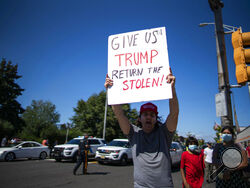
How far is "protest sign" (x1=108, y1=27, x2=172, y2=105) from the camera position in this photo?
234cm

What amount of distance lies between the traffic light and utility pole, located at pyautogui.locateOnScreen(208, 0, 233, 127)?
1.41 metres

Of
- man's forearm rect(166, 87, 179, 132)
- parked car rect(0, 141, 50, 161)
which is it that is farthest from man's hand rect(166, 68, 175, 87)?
parked car rect(0, 141, 50, 161)

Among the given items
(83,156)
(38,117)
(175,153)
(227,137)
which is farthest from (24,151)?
(38,117)

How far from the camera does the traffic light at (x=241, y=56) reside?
3.40m

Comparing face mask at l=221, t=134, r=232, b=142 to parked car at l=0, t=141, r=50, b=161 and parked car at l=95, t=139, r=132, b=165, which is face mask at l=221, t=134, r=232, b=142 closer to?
parked car at l=95, t=139, r=132, b=165

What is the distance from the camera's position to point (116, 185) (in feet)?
22.6

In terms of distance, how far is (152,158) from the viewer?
1.97m

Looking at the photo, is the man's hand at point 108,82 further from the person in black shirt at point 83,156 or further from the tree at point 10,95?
the tree at point 10,95

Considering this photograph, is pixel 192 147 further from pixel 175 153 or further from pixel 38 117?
pixel 38 117

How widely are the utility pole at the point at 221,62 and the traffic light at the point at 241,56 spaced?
1.41 metres

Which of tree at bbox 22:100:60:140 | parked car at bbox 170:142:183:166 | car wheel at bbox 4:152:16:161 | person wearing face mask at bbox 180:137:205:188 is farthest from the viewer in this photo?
tree at bbox 22:100:60:140

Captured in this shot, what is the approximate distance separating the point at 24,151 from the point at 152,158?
15873 mm

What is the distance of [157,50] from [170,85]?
1.84 ft

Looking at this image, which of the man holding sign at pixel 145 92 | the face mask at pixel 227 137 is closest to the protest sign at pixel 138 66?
the man holding sign at pixel 145 92
